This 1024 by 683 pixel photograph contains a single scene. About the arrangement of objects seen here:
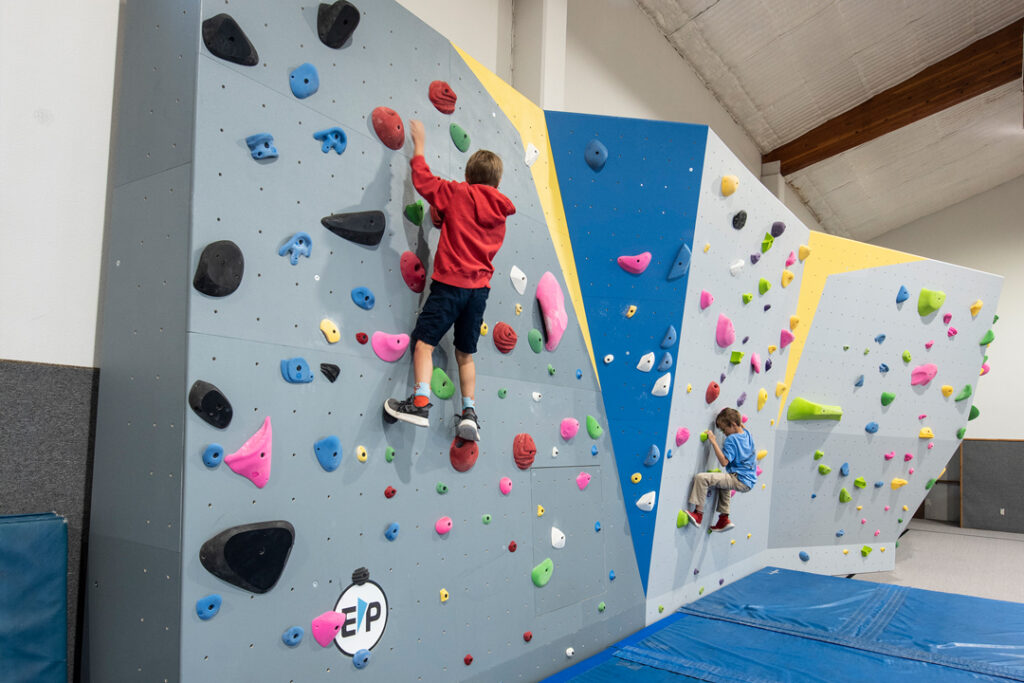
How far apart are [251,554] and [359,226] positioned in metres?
1.06

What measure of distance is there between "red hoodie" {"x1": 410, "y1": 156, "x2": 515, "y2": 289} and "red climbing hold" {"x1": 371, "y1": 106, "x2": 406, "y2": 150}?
0.32 ft

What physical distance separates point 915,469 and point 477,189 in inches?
201

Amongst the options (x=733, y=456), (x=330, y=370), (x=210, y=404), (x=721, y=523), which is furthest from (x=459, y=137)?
(x=721, y=523)

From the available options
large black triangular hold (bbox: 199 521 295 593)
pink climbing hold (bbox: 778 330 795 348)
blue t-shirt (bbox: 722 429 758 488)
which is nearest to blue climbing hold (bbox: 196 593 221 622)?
large black triangular hold (bbox: 199 521 295 593)

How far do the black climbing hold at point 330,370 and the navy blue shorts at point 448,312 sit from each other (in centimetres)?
34

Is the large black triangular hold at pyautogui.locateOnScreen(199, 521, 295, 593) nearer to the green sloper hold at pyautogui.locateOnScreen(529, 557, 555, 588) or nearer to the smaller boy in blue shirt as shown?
the green sloper hold at pyautogui.locateOnScreen(529, 557, 555, 588)

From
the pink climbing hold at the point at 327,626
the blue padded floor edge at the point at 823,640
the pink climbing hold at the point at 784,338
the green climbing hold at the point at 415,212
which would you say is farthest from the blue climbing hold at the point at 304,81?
the pink climbing hold at the point at 784,338

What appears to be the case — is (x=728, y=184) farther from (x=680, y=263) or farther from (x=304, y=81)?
(x=304, y=81)

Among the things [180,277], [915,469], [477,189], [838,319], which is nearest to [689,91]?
[838,319]

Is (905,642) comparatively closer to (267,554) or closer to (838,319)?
(838,319)

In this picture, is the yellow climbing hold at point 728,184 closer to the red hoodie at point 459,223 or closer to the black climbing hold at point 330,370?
the red hoodie at point 459,223

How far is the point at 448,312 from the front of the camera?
2406mm

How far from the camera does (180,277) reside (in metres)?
1.82

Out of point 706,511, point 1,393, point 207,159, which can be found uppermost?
point 207,159
